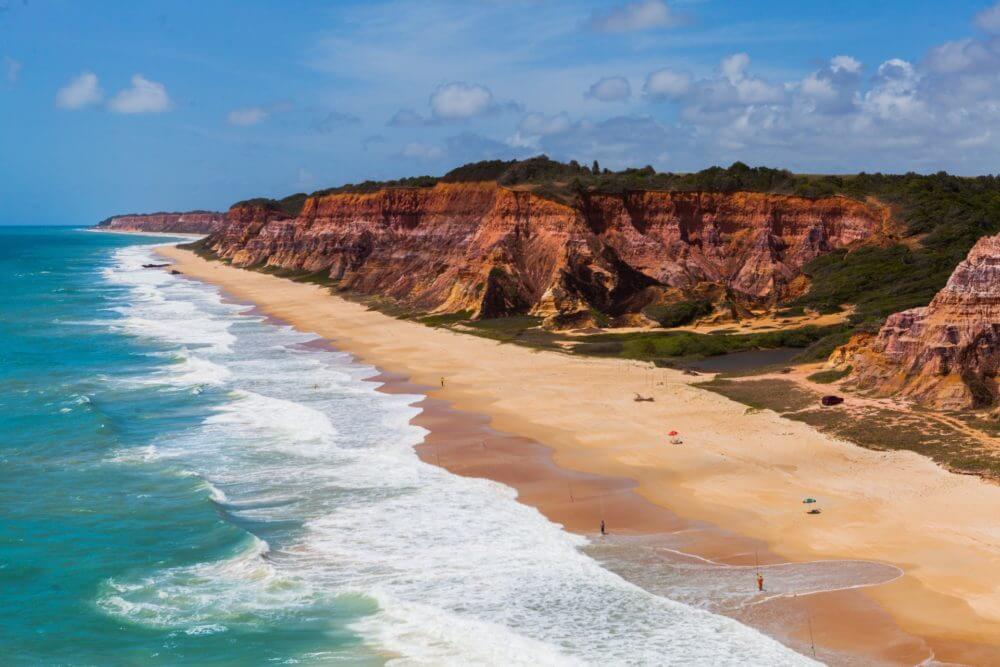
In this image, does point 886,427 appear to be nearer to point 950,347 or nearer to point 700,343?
point 950,347

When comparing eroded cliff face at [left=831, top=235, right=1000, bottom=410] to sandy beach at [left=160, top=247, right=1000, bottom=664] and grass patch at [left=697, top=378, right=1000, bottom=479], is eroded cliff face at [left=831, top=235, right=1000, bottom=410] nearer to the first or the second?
grass patch at [left=697, top=378, right=1000, bottom=479]

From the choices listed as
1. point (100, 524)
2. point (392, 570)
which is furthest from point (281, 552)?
point (100, 524)

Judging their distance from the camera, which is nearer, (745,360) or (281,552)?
(281,552)

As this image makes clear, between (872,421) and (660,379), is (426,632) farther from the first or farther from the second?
(660,379)

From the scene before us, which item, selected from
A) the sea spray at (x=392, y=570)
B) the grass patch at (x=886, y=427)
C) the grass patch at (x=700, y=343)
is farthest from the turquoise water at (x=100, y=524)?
the grass patch at (x=700, y=343)

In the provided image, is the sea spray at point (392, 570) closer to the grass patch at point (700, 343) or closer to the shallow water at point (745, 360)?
the shallow water at point (745, 360)

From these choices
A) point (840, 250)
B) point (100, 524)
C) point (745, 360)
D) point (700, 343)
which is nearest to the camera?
point (100, 524)

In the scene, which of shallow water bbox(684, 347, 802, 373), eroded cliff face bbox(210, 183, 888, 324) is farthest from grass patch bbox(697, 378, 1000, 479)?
eroded cliff face bbox(210, 183, 888, 324)
